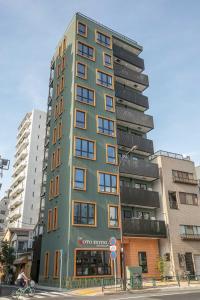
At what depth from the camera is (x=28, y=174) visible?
75.9 metres

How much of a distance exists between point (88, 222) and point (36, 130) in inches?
2239

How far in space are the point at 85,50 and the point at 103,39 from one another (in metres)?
5.07

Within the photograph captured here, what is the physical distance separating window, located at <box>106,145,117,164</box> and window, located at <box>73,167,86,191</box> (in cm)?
419

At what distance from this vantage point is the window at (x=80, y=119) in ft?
115

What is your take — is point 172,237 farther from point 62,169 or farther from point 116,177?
point 62,169

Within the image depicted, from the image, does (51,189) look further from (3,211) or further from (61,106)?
(3,211)

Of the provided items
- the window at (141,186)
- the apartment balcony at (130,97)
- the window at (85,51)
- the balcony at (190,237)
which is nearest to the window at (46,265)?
the window at (141,186)

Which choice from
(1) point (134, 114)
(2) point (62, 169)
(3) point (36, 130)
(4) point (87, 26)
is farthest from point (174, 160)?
(3) point (36, 130)

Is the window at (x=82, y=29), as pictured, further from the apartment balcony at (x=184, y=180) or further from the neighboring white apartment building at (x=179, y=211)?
the apartment balcony at (x=184, y=180)

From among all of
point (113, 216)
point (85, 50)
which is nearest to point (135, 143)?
point (113, 216)

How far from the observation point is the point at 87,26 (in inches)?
1694

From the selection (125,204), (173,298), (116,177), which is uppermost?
(116,177)

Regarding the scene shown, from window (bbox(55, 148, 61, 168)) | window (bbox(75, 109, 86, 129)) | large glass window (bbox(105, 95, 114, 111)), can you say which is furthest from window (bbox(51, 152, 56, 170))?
large glass window (bbox(105, 95, 114, 111))

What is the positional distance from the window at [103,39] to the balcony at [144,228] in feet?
88.5
